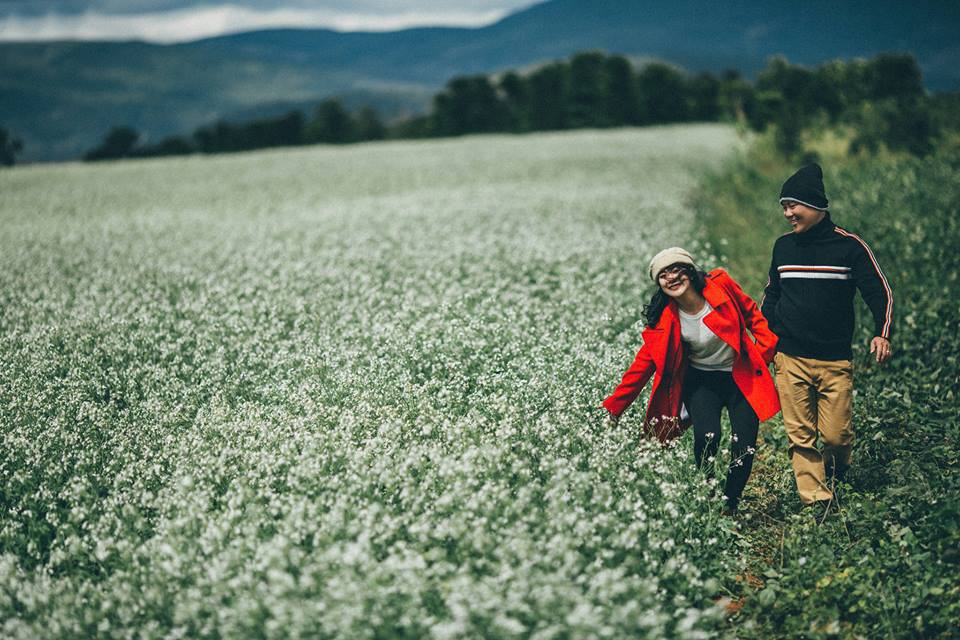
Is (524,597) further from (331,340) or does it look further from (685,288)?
(331,340)

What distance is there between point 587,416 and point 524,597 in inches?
83.4

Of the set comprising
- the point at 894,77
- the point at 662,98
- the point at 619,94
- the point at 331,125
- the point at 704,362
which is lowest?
the point at 704,362

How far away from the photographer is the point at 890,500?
16.9 ft

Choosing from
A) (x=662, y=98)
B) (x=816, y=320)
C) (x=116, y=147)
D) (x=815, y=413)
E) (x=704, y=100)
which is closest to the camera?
(x=816, y=320)

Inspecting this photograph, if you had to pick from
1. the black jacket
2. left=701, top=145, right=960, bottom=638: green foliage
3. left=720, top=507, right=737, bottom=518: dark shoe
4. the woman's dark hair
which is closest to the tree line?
left=701, top=145, right=960, bottom=638: green foliage

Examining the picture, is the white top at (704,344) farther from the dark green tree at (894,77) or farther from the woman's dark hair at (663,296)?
the dark green tree at (894,77)

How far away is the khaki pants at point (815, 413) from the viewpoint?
509cm

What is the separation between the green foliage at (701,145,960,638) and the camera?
13.7 ft

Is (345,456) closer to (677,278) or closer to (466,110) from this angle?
(677,278)

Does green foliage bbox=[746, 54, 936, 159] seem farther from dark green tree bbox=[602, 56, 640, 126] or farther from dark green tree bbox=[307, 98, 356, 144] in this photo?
dark green tree bbox=[307, 98, 356, 144]

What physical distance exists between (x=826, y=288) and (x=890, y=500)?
64.6 inches

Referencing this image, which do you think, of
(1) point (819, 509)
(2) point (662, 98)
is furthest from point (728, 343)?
(2) point (662, 98)

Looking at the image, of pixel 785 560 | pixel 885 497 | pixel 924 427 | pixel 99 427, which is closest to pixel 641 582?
pixel 785 560

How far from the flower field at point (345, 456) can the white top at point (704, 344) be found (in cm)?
71
